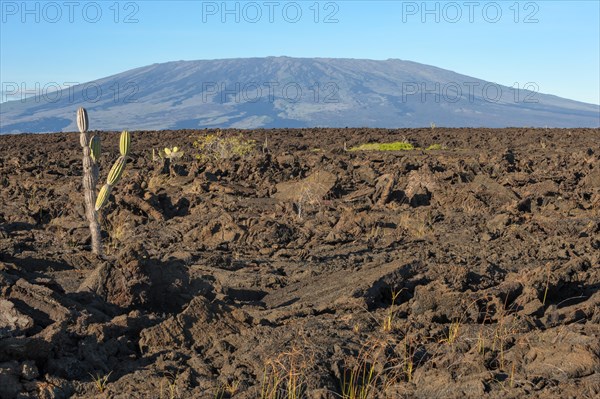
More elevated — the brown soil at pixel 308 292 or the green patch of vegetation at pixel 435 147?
the green patch of vegetation at pixel 435 147

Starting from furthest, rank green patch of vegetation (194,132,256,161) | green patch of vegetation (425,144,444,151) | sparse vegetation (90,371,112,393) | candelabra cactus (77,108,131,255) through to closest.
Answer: green patch of vegetation (425,144,444,151)
green patch of vegetation (194,132,256,161)
candelabra cactus (77,108,131,255)
sparse vegetation (90,371,112,393)

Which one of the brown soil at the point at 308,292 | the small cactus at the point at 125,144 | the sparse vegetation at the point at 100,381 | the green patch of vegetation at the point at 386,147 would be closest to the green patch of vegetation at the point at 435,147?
the green patch of vegetation at the point at 386,147

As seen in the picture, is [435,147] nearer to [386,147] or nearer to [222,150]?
[386,147]

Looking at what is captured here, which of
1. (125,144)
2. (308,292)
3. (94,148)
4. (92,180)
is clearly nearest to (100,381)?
(308,292)

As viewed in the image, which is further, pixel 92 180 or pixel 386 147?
pixel 386 147

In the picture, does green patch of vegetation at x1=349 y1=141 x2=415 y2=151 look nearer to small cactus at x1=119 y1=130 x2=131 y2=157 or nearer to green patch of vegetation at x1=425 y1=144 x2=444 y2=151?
green patch of vegetation at x1=425 y1=144 x2=444 y2=151

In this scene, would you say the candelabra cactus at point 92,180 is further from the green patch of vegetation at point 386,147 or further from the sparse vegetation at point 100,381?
the green patch of vegetation at point 386,147

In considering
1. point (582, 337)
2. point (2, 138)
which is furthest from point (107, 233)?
point (2, 138)

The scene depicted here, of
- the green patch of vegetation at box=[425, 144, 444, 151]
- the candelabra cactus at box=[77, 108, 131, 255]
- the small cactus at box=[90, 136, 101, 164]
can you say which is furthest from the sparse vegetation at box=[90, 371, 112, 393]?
the green patch of vegetation at box=[425, 144, 444, 151]

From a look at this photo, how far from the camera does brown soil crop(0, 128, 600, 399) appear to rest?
449cm

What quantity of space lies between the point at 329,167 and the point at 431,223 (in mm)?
6485

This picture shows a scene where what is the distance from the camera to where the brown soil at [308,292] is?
14.7 feet

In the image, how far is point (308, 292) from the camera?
7.05m

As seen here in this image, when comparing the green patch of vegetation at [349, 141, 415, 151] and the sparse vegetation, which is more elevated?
the green patch of vegetation at [349, 141, 415, 151]
